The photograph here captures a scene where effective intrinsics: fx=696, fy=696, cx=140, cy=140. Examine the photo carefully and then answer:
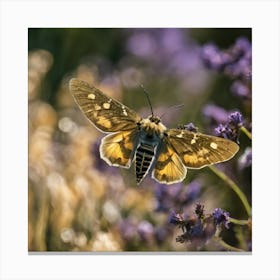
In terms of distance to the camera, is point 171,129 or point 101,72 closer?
point 171,129

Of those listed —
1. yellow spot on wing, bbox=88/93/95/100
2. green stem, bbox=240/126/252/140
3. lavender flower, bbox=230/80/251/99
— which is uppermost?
lavender flower, bbox=230/80/251/99

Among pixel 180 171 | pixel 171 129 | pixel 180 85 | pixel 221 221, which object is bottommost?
pixel 221 221

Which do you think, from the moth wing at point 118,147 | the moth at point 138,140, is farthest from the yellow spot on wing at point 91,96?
the moth wing at point 118,147

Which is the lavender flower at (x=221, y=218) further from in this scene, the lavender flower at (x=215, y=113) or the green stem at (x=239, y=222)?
the lavender flower at (x=215, y=113)

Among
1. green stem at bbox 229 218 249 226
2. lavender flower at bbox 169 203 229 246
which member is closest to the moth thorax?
lavender flower at bbox 169 203 229 246

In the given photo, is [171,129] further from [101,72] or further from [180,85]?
[101,72]

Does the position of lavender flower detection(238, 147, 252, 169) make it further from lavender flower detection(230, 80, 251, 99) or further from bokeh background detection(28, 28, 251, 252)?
lavender flower detection(230, 80, 251, 99)

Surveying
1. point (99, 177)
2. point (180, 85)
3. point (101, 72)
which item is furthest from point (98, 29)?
point (99, 177)
